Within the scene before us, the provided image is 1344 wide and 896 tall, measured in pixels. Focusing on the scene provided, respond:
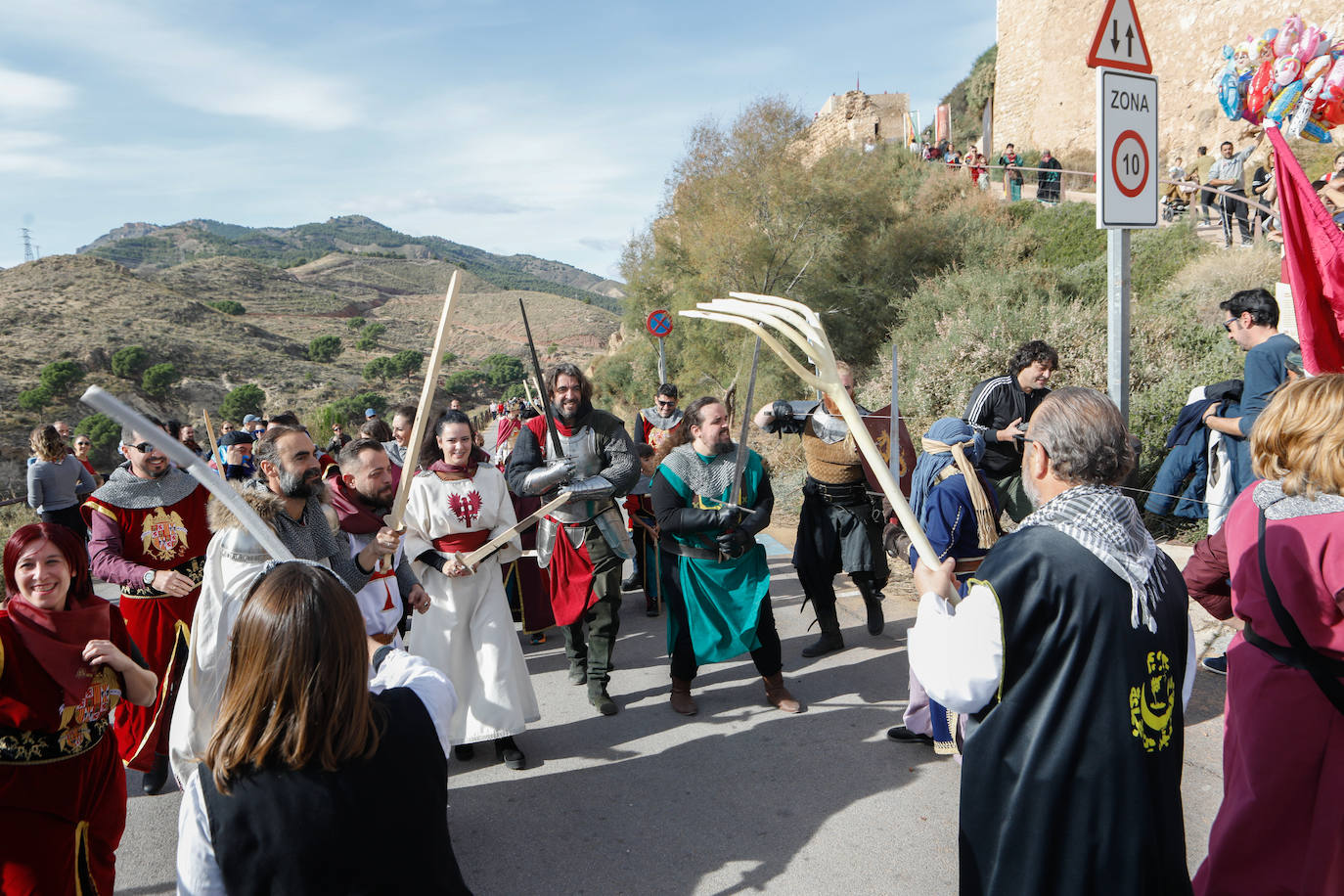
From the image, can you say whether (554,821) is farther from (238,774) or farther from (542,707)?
(238,774)

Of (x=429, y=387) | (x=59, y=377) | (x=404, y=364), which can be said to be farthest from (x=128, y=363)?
(x=429, y=387)

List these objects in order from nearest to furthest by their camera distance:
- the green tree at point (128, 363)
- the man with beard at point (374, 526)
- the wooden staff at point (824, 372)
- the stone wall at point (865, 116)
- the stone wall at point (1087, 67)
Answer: the wooden staff at point (824, 372), the man with beard at point (374, 526), the stone wall at point (1087, 67), the stone wall at point (865, 116), the green tree at point (128, 363)

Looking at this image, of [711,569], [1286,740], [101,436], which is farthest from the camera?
[101,436]

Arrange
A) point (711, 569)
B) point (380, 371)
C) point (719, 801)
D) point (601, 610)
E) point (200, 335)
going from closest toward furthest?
point (719, 801), point (711, 569), point (601, 610), point (200, 335), point (380, 371)

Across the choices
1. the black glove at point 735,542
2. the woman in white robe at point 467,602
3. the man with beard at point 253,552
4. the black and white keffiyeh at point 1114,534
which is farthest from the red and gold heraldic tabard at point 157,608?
→ the black and white keffiyeh at point 1114,534

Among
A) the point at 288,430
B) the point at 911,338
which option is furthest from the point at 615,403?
the point at 288,430

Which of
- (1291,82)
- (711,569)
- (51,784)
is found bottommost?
(51,784)

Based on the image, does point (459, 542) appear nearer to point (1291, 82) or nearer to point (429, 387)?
point (429, 387)

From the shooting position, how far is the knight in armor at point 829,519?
543 centimetres

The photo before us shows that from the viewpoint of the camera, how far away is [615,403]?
31.4m

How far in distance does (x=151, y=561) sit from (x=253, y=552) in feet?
5.05

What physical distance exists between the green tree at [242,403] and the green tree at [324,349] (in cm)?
1152

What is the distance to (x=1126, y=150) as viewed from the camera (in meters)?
3.98

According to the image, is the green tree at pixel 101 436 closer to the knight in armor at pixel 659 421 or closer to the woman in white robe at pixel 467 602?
the knight in armor at pixel 659 421
